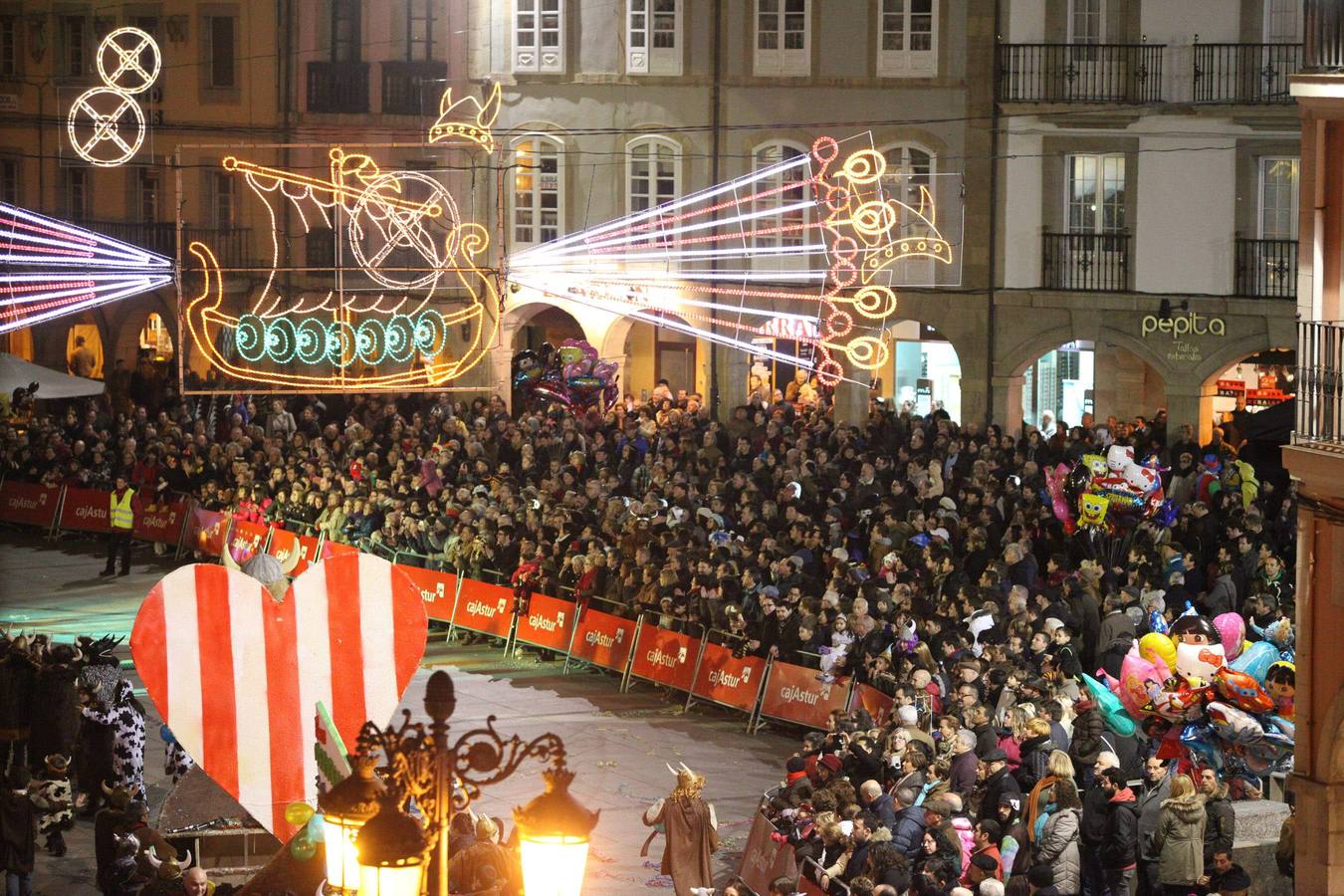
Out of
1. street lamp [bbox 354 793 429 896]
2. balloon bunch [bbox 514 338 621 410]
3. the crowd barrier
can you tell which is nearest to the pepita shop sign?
balloon bunch [bbox 514 338 621 410]

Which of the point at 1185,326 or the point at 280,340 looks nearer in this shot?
the point at 280,340

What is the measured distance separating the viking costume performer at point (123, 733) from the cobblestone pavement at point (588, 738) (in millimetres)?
→ 676

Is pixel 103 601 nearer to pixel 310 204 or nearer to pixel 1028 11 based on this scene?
pixel 310 204

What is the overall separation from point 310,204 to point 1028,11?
12.8 meters

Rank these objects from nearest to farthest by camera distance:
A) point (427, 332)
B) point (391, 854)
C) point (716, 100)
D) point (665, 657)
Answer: point (391, 854) < point (665, 657) < point (427, 332) < point (716, 100)

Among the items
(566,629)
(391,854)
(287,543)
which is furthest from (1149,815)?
(287,543)

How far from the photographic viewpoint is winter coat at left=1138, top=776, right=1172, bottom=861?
45.0 ft

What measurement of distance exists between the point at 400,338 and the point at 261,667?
533 inches

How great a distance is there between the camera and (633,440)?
28.9 meters

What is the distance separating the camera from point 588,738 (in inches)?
818

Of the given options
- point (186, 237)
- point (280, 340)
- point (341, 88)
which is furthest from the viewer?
point (186, 237)

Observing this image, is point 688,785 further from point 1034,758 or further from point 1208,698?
point 1208,698

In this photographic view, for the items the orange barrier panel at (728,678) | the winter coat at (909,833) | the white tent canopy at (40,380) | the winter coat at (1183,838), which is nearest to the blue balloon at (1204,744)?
the winter coat at (1183,838)

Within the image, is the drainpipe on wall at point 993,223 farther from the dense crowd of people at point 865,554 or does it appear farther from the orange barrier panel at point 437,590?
the orange barrier panel at point 437,590
